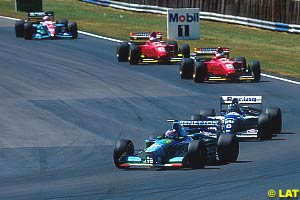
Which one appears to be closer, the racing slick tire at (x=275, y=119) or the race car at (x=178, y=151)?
the race car at (x=178, y=151)

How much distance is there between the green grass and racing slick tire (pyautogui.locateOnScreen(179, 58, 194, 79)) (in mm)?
3826

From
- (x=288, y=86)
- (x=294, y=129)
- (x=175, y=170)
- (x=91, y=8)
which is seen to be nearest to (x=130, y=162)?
(x=175, y=170)

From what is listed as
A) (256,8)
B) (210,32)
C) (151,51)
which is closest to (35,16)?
(151,51)

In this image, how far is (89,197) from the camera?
1989 centimetres

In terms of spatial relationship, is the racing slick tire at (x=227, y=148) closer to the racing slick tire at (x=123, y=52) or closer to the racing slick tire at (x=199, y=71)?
the racing slick tire at (x=199, y=71)

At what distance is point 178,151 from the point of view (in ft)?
76.5

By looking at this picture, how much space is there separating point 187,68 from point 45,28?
13332 mm

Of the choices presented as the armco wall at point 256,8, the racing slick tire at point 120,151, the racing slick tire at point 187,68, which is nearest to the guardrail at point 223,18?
the armco wall at point 256,8

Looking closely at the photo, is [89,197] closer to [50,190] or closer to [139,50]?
[50,190]

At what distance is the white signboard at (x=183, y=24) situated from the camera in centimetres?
4959

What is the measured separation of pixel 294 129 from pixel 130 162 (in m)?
6.67

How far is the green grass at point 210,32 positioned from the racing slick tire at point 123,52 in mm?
5427

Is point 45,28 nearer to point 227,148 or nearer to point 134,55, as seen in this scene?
point 134,55

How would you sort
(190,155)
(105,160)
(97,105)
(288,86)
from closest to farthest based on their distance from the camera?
(190,155)
(105,160)
(97,105)
(288,86)
